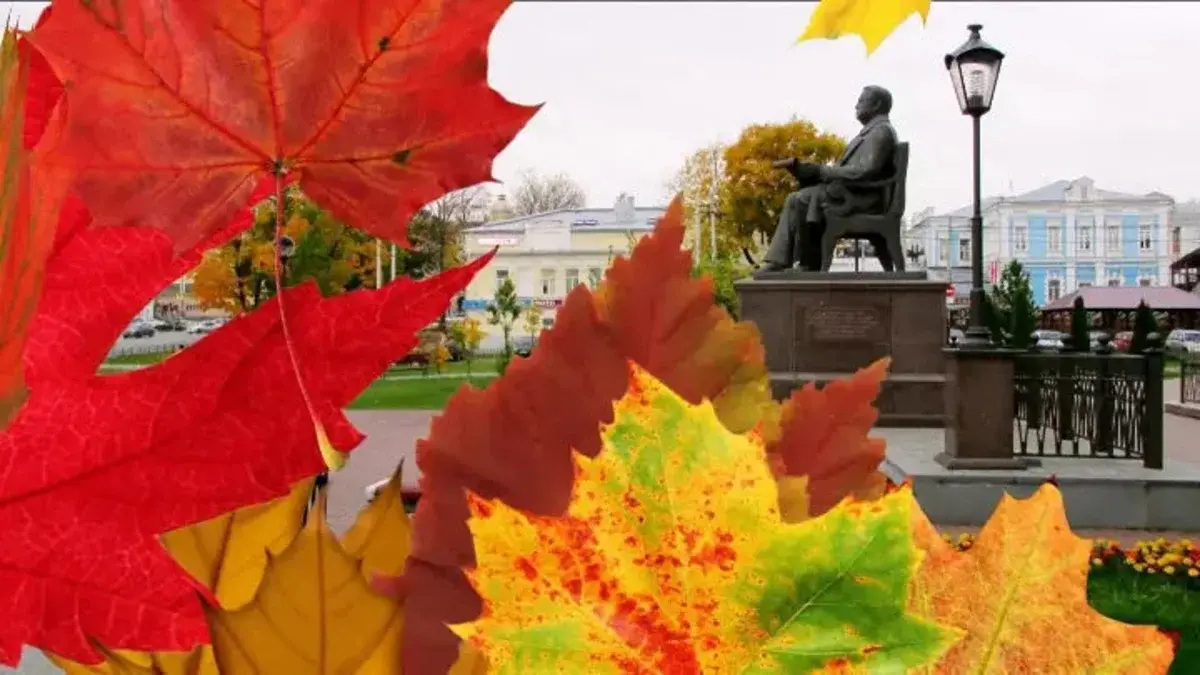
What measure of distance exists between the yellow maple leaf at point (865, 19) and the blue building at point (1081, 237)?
27286mm

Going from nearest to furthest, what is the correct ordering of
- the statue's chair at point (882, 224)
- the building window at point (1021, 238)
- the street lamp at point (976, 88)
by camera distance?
the street lamp at point (976, 88) → the statue's chair at point (882, 224) → the building window at point (1021, 238)

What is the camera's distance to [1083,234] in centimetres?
2864

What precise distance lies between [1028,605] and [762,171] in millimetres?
20763

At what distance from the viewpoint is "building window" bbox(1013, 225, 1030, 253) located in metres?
27.5

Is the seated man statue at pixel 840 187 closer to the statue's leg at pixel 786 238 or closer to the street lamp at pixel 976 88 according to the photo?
the statue's leg at pixel 786 238

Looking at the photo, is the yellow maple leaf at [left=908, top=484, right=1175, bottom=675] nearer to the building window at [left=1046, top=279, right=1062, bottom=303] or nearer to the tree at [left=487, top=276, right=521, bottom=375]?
the tree at [left=487, top=276, right=521, bottom=375]

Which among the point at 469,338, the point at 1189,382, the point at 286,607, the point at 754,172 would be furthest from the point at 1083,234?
the point at 286,607

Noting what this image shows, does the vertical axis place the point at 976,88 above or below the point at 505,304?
above

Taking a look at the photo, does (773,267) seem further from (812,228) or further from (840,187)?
(840,187)

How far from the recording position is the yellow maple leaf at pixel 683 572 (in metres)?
0.14

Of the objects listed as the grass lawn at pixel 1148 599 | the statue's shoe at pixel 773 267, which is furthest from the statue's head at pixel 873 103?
the grass lawn at pixel 1148 599

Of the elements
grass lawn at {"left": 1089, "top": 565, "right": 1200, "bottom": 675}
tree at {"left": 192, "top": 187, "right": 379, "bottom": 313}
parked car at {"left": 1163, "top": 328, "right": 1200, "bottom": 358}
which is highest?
tree at {"left": 192, "top": 187, "right": 379, "bottom": 313}

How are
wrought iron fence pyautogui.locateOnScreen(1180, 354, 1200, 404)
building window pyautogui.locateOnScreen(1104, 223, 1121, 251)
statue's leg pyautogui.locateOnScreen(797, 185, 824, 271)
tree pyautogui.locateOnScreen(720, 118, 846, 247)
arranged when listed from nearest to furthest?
statue's leg pyautogui.locateOnScreen(797, 185, 824, 271) → wrought iron fence pyautogui.locateOnScreen(1180, 354, 1200, 404) → tree pyautogui.locateOnScreen(720, 118, 846, 247) → building window pyautogui.locateOnScreen(1104, 223, 1121, 251)

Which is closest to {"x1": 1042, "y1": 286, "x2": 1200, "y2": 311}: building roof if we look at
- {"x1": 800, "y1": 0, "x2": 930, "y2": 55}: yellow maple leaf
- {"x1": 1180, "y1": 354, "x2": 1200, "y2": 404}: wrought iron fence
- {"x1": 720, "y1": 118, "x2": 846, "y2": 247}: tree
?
{"x1": 720, "y1": 118, "x2": 846, "y2": 247}: tree
